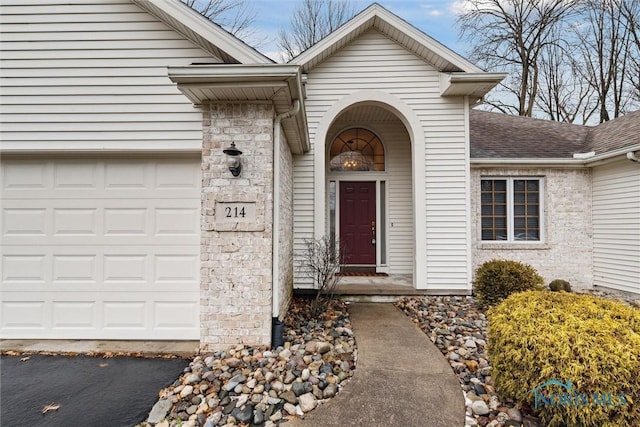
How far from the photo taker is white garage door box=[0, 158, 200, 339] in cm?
353

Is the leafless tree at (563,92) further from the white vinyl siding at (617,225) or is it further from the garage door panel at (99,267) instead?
the garage door panel at (99,267)

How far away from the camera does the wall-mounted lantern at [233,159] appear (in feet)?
10.3

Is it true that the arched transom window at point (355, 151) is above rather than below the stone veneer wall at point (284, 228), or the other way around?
above

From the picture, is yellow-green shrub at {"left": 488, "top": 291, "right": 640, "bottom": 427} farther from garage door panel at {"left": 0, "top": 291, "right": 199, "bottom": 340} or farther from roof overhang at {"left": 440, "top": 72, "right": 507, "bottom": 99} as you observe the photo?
roof overhang at {"left": 440, "top": 72, "right": 507, "bottom": 99}

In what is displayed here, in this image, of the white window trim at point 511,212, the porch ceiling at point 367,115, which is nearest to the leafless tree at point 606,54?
the white window trim at point 511,212

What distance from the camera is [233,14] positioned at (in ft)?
39.5

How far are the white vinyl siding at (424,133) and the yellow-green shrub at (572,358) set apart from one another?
3018 mm

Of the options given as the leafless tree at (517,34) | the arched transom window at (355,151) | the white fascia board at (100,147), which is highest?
the leafless tree at (517,34)

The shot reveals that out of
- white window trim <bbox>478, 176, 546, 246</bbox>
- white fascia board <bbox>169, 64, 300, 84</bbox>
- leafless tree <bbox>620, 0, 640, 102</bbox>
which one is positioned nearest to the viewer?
white fascia board <bbox>169, 64, 300, 84</bbox>

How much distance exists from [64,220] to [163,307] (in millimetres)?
1626

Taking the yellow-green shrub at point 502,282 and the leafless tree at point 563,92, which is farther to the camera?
the leafless tree at point 563,92

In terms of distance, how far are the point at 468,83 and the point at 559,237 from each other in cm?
412

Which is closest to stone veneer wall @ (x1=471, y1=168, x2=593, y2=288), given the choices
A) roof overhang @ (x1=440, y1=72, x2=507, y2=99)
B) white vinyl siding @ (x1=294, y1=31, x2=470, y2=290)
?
white vinyl siding @ (x1=294, y1=31, x2=470, y2=290)

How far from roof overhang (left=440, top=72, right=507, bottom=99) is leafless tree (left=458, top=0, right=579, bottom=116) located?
9368mm
